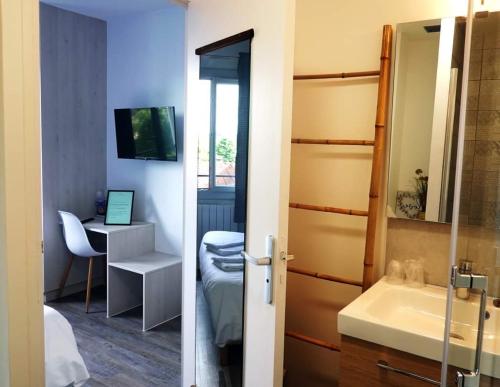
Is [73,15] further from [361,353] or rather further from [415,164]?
[361,353]

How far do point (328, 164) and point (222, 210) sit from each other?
0.55m

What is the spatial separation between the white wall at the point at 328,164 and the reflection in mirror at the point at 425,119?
94mm

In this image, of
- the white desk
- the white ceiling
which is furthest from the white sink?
the white ceiling

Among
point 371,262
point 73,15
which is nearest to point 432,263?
point 371,262

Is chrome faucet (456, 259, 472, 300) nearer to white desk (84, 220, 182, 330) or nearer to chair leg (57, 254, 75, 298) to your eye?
white desk (84, 220, 182, 330)

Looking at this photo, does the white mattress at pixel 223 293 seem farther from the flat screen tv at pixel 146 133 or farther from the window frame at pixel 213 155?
the flat screen tv at pixel 146 133

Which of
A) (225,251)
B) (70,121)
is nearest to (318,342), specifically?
(225,251)

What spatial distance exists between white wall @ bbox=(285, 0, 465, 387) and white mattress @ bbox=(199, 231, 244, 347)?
0.45 m

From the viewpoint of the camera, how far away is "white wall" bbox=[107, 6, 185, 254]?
3619 millimetres

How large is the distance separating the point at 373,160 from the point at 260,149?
0.55 metres

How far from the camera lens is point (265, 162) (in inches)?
56.7

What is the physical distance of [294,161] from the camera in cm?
208

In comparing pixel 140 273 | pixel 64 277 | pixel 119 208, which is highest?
pixel 119 208

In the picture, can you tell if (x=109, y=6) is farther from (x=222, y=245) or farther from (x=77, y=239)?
(x=222, y=245)
